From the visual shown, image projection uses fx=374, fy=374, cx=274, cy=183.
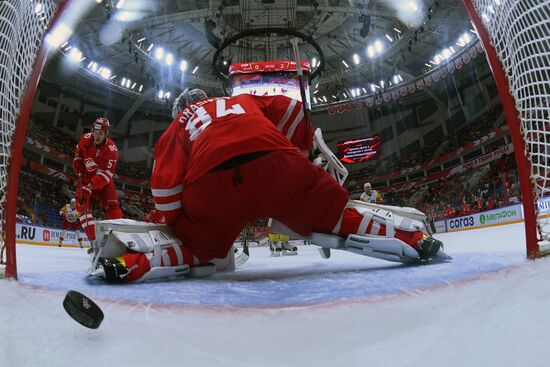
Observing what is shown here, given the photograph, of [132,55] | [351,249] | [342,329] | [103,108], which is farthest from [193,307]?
[103,108]

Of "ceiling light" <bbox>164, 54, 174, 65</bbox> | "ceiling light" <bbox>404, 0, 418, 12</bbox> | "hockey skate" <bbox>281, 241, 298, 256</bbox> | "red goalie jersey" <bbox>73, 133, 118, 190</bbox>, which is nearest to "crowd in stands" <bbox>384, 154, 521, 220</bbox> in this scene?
"hockey skate" <bbox>281, 241, 298, 256</bbox>

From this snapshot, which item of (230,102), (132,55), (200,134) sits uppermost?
(132,55)

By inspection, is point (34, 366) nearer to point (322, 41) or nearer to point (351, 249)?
point (351, 249)

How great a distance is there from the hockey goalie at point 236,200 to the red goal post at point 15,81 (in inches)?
14.2

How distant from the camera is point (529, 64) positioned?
1.43 meters

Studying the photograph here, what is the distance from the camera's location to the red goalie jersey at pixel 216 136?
4.97 ft

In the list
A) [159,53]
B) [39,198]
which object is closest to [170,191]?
[39,198]

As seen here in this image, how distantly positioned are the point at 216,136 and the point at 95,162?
2.48 m

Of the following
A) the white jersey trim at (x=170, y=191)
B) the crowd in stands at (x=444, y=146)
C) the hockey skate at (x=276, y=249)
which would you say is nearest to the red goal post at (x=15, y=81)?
the white jersey trim at (x=170, y=191)

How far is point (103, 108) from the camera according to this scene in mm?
16688

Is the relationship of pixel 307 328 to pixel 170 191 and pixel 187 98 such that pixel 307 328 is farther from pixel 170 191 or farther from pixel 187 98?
pixel 187 98

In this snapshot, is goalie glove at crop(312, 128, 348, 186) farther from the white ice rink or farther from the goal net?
the white ice rink

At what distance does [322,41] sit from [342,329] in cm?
1544

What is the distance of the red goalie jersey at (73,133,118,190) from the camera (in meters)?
3.50
